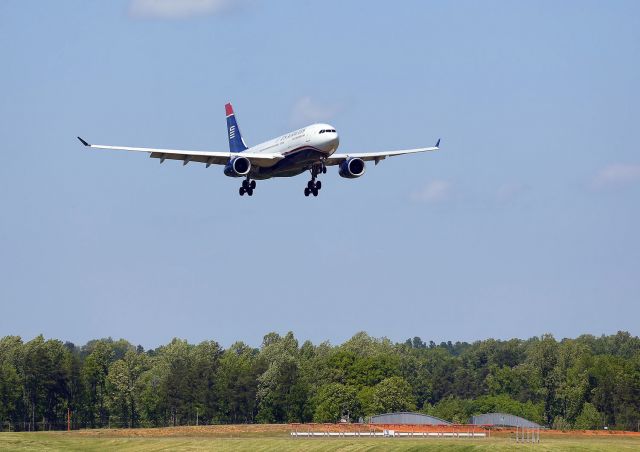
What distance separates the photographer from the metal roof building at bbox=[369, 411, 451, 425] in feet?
394

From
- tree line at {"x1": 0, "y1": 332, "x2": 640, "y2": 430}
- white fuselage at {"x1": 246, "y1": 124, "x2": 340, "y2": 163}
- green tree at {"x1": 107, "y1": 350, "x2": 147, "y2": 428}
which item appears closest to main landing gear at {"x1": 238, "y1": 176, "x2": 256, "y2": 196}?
white fuselage at {"x1": 246, "y1": 124, "x2": 340, "y2": 163}

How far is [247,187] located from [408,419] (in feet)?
87.3

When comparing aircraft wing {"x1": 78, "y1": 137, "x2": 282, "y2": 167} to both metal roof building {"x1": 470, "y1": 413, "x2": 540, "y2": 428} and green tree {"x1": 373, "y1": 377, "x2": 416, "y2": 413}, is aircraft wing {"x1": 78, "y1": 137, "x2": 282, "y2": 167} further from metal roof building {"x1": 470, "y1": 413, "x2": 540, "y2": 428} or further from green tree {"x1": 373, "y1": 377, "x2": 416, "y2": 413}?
green tree {"x1": 373, "y1": 377, "x2": 416, "y2": 413}

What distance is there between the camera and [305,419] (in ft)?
498

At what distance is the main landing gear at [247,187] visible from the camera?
114562 millimetres

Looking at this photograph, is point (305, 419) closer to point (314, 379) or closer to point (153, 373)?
point (314, 379)

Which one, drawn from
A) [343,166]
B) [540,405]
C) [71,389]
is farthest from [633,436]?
[71,389]

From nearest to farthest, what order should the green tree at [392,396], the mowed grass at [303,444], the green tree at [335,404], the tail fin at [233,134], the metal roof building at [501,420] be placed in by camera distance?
the mowed grass at [303,444] < the metal roof building at [501,420] < the tail fin at [233,134] < the green tree at [392,396] < the green tree at [335,404]

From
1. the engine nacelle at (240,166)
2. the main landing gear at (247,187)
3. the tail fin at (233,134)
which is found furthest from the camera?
the tail fin at (233,134)

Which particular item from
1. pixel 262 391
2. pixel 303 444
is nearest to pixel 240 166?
pixel 303 444

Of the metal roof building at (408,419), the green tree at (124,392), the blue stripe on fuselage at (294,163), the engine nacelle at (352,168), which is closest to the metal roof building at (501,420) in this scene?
the metal roof building at (408,419)

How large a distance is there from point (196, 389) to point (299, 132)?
195ft

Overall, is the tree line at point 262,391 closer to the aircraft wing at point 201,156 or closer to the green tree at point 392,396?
the green tree at point 392,396

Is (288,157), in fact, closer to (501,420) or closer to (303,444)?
(303,444)
